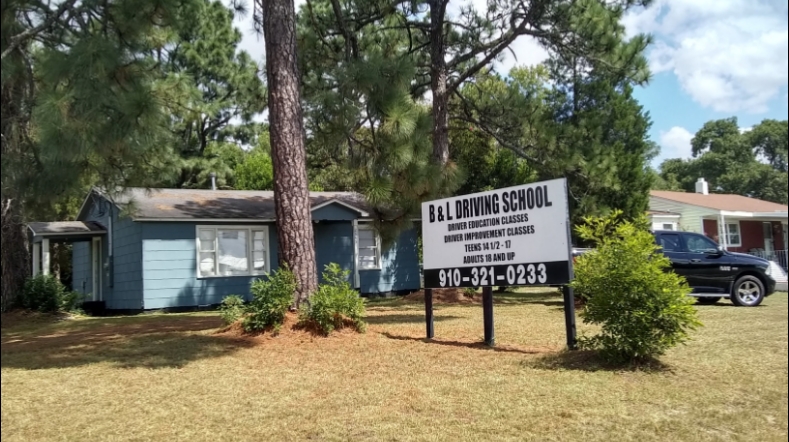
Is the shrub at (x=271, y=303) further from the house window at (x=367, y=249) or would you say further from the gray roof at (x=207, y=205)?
the house window at (x=367, y=249)

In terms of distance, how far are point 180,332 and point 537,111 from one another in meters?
10.5

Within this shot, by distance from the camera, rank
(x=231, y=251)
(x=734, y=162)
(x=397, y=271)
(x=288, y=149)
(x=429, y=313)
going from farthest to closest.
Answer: (x=734, y=162), (x=397, y=271), (x=231, y=251), (x=288, y=149), (x=429, y=313)

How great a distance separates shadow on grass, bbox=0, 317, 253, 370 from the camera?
7.88 m

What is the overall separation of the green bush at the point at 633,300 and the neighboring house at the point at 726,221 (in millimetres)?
23935

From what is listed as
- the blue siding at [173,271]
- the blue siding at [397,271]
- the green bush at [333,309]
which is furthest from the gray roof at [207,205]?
the green bush at [333,309]

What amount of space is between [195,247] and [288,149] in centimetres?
789

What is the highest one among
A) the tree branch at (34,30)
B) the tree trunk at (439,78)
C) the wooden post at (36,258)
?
the tree trunk at (439,78)

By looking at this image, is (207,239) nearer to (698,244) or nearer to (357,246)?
(357,246)

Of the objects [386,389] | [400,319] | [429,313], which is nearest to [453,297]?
[400,319]

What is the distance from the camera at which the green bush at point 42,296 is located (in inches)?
560

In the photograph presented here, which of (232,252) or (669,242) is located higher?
(232,252)

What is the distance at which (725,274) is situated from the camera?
45.0ft

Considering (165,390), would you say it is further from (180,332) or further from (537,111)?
(537,111)

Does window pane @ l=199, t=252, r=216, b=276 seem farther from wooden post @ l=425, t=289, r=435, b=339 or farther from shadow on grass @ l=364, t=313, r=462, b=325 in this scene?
wooden post @ l=425, t=289, r=435, b=339
